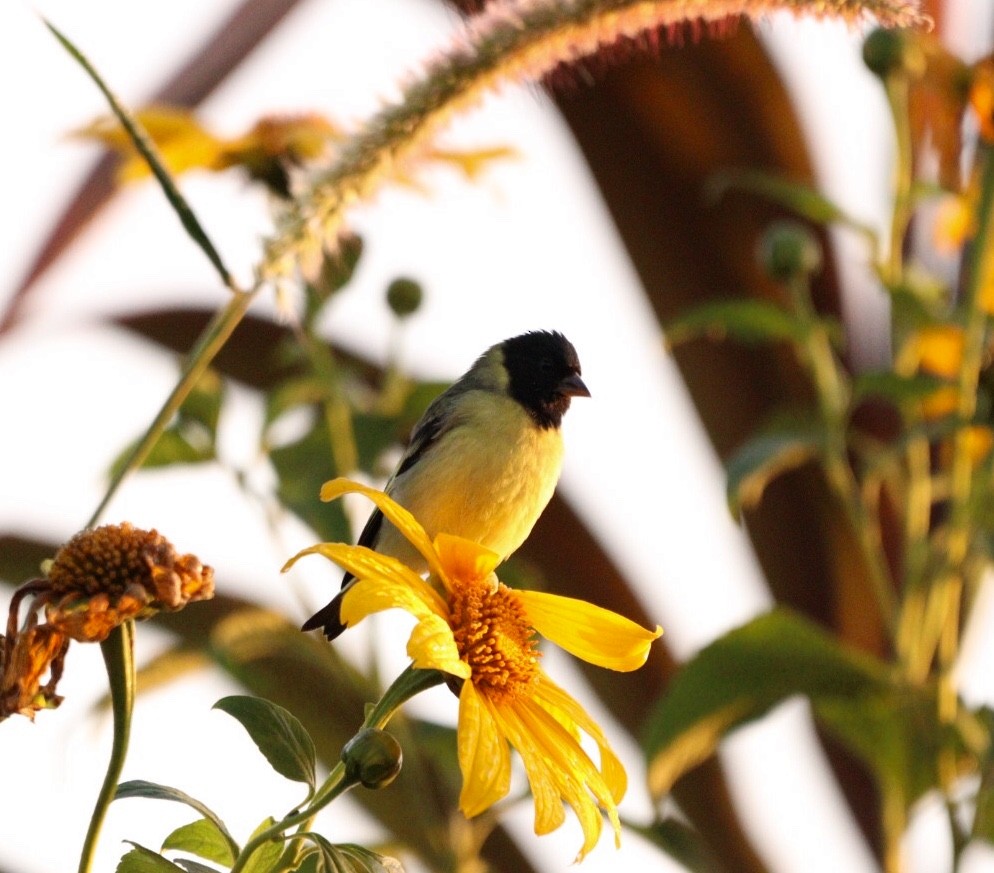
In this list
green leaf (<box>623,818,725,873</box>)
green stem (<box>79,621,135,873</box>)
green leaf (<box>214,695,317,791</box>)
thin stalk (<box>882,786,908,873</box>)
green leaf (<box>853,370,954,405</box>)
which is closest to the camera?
green stem (<box>79,621,135,873</box>)

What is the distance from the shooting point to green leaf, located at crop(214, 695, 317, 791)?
3.22ft

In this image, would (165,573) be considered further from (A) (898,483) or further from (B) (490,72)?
(A) (898,483)

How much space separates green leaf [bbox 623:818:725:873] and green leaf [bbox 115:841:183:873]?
4.34ft

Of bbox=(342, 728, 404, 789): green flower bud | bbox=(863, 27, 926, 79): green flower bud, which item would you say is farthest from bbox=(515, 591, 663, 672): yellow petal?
bbox=(863, 27, 926, 79): green flower bud

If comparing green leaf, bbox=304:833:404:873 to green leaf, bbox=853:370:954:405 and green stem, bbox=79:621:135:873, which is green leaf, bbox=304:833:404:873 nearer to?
green stem, bbox=79:621:135:873

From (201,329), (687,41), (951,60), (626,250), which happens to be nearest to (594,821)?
(951,60)

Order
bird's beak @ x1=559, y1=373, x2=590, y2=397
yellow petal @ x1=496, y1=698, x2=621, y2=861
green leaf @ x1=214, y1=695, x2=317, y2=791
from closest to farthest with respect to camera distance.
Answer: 1. green leaf @ x1=214, y1=695, x2=317, y2=791
2. yellow petal @ x1=496, y1=698, x2=621, y2=861
3. bird's beak @ x1=559, y1=373, x2=590, y2=397

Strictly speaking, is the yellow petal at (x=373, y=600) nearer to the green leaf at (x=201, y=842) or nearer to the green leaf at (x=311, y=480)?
the green leaf at (x=201, y=842)

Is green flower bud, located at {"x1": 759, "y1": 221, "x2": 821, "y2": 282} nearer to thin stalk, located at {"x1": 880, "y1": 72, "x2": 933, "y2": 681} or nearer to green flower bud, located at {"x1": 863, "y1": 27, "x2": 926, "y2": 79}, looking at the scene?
thin stalk, located at {"x1": 880, "y1": 72, "x2": 933, "y2": 681}

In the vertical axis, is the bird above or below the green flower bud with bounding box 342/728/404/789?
above

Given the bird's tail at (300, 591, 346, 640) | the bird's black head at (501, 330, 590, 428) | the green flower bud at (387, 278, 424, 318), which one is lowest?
the bird's tail at (300, 591, 346, 640)

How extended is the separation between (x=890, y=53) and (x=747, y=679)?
3.65ft

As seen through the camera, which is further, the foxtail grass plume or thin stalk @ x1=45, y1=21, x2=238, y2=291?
the foxtail grass plume

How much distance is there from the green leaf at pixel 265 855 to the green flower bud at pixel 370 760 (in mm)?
60
